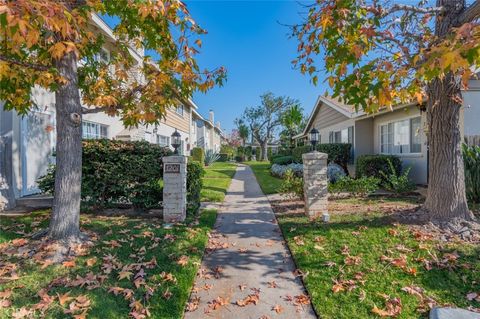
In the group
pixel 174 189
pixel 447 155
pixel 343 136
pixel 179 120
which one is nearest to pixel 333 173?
pixel 343 136

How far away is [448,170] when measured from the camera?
543 centimetres

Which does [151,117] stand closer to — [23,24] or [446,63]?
[23,24]

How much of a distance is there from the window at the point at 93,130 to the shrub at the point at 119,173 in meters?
3.36

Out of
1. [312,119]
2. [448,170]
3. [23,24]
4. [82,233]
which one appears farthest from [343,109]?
[23,24]

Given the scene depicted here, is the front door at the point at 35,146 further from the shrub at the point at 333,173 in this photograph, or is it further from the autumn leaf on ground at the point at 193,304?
the shrub at the point at 333,173

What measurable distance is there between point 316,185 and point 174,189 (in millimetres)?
3069

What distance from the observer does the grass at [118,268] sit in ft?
10.2

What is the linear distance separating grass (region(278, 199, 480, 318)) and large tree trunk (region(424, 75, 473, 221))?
2.97ft

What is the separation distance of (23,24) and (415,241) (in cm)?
563

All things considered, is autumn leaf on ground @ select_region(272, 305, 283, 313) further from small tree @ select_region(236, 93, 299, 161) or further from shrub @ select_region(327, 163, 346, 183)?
small tree @ select_region(236, 93, 299, 161)

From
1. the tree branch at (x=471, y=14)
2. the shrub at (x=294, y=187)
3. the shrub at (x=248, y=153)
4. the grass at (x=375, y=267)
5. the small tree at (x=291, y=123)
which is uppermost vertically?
the small tree at (x=291, y=123)

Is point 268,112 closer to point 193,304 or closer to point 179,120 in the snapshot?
point 179,120

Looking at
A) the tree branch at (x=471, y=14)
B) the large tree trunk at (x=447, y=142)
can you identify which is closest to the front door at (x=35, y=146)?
the large tree trunk at (x=447, y=142)

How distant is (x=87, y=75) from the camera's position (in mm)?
5797
